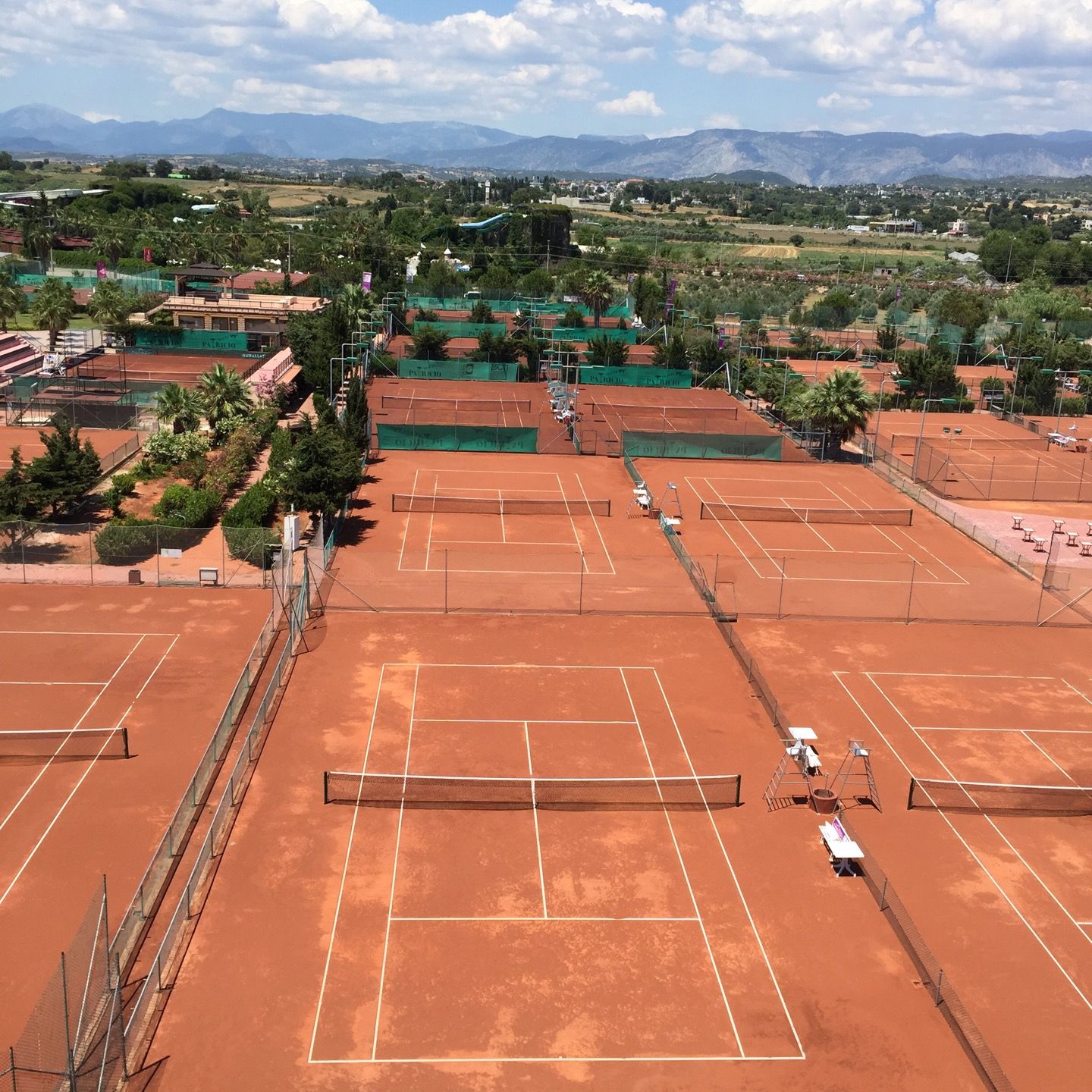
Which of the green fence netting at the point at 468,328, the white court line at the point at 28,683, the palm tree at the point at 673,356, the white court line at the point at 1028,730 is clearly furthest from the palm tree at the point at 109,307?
the white court line at the point at 1028,730

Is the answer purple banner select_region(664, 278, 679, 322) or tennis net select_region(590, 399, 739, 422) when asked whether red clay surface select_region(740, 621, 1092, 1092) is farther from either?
purple banner select_region(664, 278, 679, 322)

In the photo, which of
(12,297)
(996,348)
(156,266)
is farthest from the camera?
(156,266)

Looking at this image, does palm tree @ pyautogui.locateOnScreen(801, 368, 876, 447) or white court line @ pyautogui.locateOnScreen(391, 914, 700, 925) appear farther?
palm tree @ pyautogui.locateOnScreen(801, 368, 876, 447)

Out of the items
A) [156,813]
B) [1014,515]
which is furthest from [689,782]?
[1014,515]

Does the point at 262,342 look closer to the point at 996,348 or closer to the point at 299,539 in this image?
the point at 299,539

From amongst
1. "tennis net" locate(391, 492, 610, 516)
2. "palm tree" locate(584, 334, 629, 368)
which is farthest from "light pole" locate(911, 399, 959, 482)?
"palm tree" locate(584, 334, 629, 368)

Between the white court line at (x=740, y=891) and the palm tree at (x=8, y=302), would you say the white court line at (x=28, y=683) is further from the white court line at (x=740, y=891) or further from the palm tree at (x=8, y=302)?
the palm tree at (x=8, y=302)
